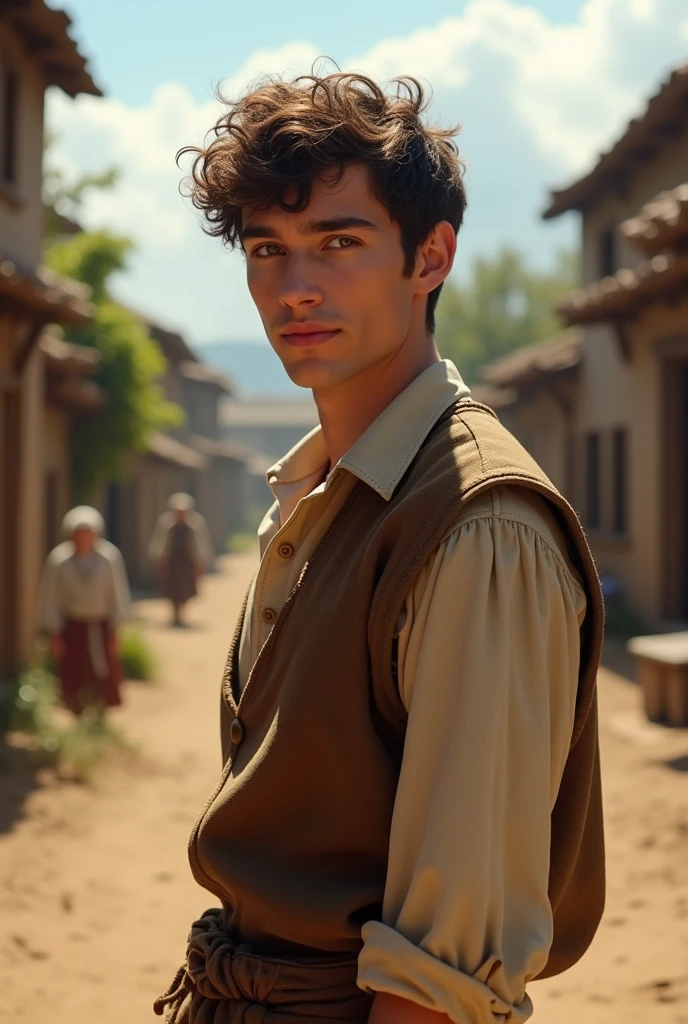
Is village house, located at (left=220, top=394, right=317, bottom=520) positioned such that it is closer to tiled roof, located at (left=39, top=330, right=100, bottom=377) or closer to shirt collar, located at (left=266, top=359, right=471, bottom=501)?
tiled roof, located at (left=39, top=330, right=100, bottom=377)

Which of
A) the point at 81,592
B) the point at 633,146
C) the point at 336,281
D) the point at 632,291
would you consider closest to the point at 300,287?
the point at 336,281

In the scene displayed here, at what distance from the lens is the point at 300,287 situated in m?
1.57

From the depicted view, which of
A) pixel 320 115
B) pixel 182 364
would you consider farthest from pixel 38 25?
pixel 182 364

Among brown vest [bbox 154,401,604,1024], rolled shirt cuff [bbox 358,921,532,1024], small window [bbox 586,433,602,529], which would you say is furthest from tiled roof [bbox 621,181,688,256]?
rolled shirt cuff [bbox 358,921,532,1024]

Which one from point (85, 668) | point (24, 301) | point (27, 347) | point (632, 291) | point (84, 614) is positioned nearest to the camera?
point (24, 301)

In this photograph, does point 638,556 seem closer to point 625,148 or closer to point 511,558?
point 625,148

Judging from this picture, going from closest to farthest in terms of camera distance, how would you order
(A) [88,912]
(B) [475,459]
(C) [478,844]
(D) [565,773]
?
1. (C) [478,844]
2. (B) [475,459]
3. (D) [565,773]
4. (A) [88,912]

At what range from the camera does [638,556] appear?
13.8m

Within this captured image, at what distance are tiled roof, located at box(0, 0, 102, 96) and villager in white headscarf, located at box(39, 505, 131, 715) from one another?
3902 mm

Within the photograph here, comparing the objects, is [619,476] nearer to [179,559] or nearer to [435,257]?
[179,559]

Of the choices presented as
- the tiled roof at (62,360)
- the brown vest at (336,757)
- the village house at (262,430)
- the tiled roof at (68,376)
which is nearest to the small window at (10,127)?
the tiled roof at (68,376)

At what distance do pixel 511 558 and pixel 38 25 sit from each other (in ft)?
29.9

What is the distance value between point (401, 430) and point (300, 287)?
0.80 feet

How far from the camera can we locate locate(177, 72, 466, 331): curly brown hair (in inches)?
60.8
